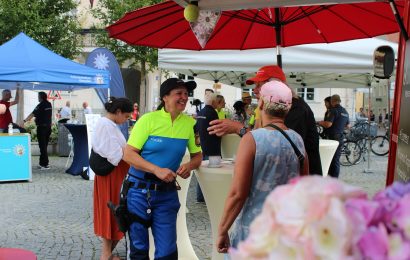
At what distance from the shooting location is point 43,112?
12328mm

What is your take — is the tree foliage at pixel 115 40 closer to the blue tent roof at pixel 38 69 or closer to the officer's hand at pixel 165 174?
the blue tent roof at pixel 38 69

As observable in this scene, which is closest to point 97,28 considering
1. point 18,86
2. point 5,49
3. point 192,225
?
point 18,86

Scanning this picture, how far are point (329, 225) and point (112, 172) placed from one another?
4453 mm

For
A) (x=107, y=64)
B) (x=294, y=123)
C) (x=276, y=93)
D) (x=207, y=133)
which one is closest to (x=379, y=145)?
(x=107, y=64)

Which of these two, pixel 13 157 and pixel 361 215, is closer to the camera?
pixel 361 215

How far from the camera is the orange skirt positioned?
5.00 m

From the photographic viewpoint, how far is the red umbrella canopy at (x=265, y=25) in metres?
5.10

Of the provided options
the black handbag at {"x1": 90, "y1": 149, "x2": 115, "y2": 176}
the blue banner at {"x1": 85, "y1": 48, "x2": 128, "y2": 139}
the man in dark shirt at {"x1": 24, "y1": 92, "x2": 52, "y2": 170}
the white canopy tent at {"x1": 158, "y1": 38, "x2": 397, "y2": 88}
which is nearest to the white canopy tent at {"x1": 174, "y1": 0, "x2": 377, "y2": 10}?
the black handbag at {"x1": 90, "y1": 149, "x2": 115, "y2": 176}

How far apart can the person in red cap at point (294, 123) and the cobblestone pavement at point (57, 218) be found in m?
1.19

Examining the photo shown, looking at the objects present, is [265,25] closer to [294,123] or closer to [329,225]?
[294,123]

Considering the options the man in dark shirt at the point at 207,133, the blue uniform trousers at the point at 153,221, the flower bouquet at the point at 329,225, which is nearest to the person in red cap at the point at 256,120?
the blue uniform trousers at the point at 153,221

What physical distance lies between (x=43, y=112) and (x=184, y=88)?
9.43m

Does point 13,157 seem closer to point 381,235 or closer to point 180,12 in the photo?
point 180,12

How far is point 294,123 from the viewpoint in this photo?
317cm
